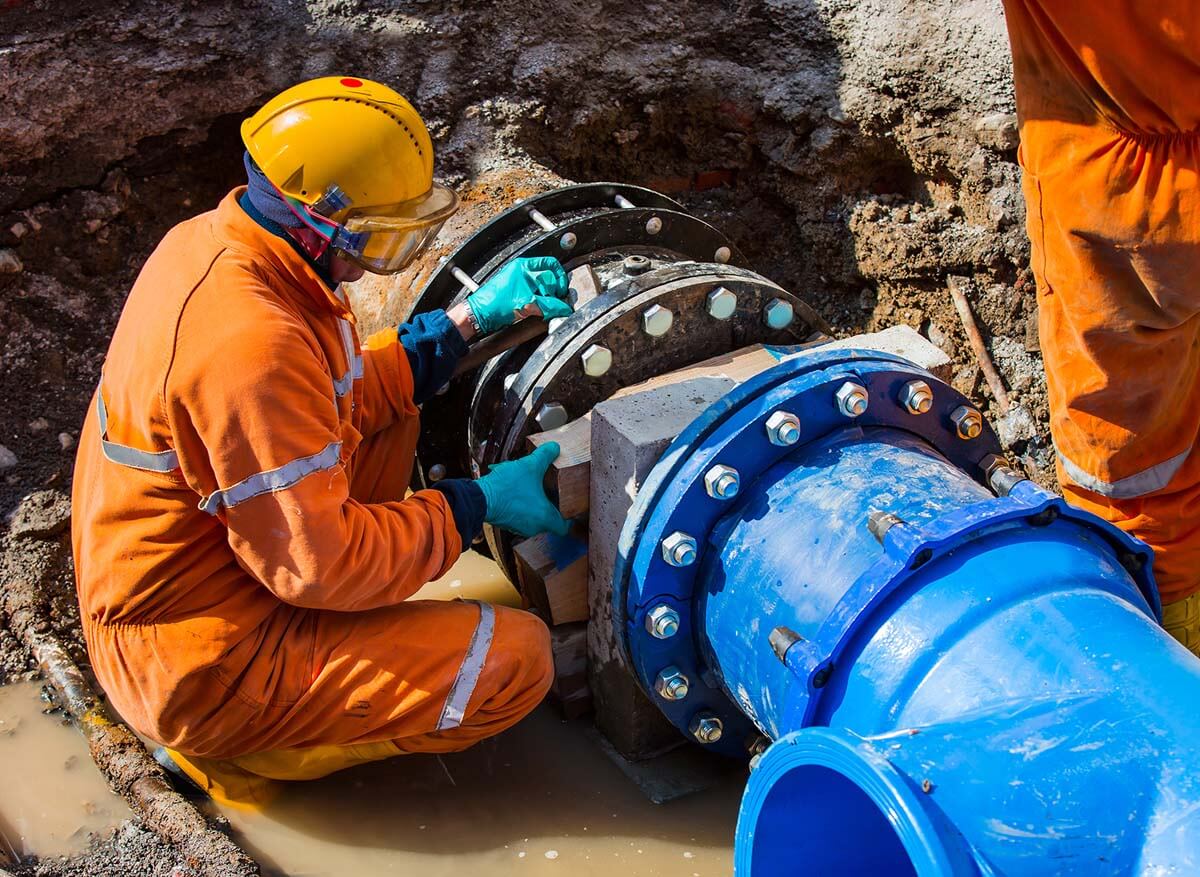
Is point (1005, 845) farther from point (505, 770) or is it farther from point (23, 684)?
point (23, 684)

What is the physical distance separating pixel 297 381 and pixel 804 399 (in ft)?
3.22

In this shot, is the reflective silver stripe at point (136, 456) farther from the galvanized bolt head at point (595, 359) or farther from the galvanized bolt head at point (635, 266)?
the galvanized bolt head at point (635, 266)

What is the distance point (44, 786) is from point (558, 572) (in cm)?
133

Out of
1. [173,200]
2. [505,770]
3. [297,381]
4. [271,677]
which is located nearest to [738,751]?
[505,770]

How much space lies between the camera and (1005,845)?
146 centimetres

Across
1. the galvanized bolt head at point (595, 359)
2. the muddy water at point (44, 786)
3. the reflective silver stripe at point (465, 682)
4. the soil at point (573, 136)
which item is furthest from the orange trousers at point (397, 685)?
the soil at point (573, 136)

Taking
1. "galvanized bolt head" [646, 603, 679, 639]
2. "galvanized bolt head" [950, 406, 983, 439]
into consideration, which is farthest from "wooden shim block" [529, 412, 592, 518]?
"galvanized bolt head" [950, 406, 983, 439]

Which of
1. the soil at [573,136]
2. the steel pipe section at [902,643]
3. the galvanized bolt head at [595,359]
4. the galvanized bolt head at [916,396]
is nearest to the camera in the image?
the steel pipe section at [902,643]

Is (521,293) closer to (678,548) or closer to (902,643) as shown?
(678,548)

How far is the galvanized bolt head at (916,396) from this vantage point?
230 cm

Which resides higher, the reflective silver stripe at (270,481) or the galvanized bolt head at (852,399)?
the galvanized bolt head at (852,399)

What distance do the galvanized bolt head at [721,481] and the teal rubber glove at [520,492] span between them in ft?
1.42

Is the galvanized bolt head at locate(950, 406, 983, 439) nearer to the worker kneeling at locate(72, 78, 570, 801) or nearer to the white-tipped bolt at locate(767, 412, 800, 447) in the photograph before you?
the white-tipped bolt at locate(767, 412, 800, 447)

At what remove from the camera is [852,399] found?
2.23m
